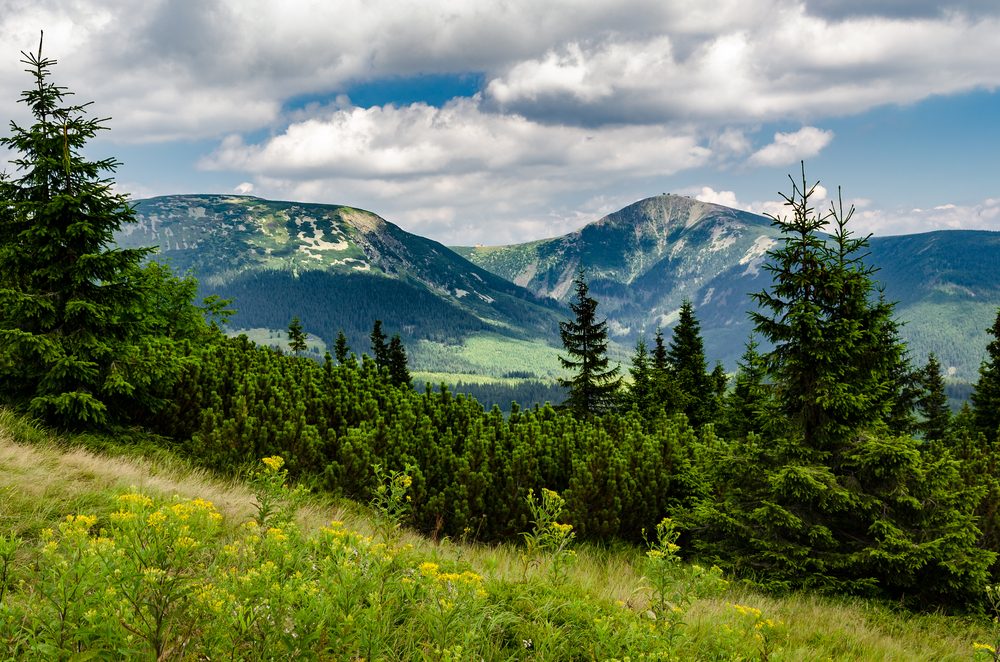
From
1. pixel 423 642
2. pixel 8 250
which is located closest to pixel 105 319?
pixel 8 250

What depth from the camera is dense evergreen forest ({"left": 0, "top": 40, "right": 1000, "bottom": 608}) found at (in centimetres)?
1079

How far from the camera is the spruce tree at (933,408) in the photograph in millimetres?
40250

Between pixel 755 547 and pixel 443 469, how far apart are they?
687 cm

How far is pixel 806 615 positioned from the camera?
769cm

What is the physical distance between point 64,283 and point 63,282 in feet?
0.14

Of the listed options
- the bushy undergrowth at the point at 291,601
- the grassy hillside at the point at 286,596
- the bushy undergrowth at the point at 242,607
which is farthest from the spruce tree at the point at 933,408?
the bushy undergrowth at the point at 242,607

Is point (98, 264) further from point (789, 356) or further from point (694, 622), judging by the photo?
point (789, 356)

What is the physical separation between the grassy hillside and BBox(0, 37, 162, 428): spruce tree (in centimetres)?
431

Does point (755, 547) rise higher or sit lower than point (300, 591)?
lower

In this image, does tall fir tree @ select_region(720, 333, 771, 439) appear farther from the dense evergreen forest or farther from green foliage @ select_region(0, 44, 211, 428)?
green foliage @ select_region(0, 44, 211, 428)

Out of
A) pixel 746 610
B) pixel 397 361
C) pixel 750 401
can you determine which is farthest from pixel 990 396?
pixel 397 361

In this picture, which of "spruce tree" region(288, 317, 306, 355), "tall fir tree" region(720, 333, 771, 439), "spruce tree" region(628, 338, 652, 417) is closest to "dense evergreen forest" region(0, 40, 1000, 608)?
"tall fir tree" region(720, 333, 771, 439)

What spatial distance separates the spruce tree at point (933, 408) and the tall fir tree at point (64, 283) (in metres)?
47.5

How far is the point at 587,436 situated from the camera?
13656 millimetres
